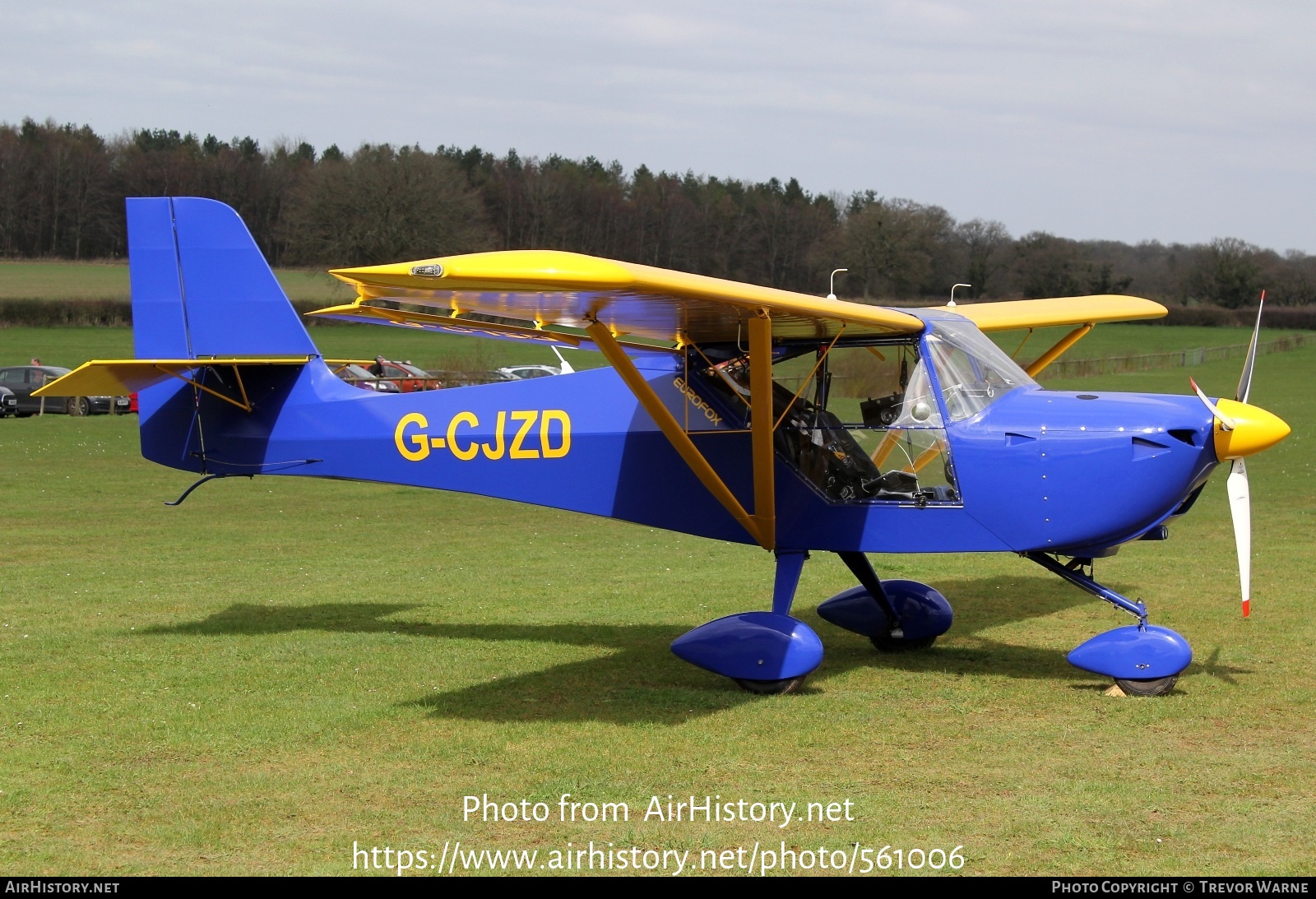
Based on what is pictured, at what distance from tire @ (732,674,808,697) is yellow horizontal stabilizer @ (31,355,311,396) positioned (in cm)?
459

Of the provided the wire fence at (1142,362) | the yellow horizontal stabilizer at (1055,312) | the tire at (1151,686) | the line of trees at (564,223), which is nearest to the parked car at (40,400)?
the line of trees at (564,223)

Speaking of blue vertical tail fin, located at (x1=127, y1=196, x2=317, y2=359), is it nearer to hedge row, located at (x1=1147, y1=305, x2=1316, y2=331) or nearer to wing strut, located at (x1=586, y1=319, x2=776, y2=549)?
wing strut, located at (x1=586, y1=319, x2=776, y2=549)

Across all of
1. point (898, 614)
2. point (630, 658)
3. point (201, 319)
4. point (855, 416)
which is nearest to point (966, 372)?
point (855, 416)

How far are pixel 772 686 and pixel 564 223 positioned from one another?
188 feet

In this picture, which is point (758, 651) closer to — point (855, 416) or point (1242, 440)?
point (855, 416)

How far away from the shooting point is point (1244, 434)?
7.68 m

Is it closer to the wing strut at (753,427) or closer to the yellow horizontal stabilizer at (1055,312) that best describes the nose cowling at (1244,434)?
the wing strut at (753,427)

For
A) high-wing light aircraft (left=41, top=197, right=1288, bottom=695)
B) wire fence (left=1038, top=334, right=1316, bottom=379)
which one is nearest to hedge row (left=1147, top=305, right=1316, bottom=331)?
wire fence (left=1038, top=334, right=1316, bottom=379)

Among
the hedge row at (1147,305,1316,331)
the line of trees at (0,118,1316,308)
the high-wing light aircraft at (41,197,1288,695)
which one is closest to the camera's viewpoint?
the high-wing light aircraft at (41,197,1288,695)

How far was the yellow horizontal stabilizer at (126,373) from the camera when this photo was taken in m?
9.12

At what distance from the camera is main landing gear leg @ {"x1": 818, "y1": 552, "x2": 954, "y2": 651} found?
31.6 ft

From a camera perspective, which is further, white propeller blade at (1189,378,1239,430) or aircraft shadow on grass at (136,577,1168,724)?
aircraft shadow on grass at (136,577,1168,724)
